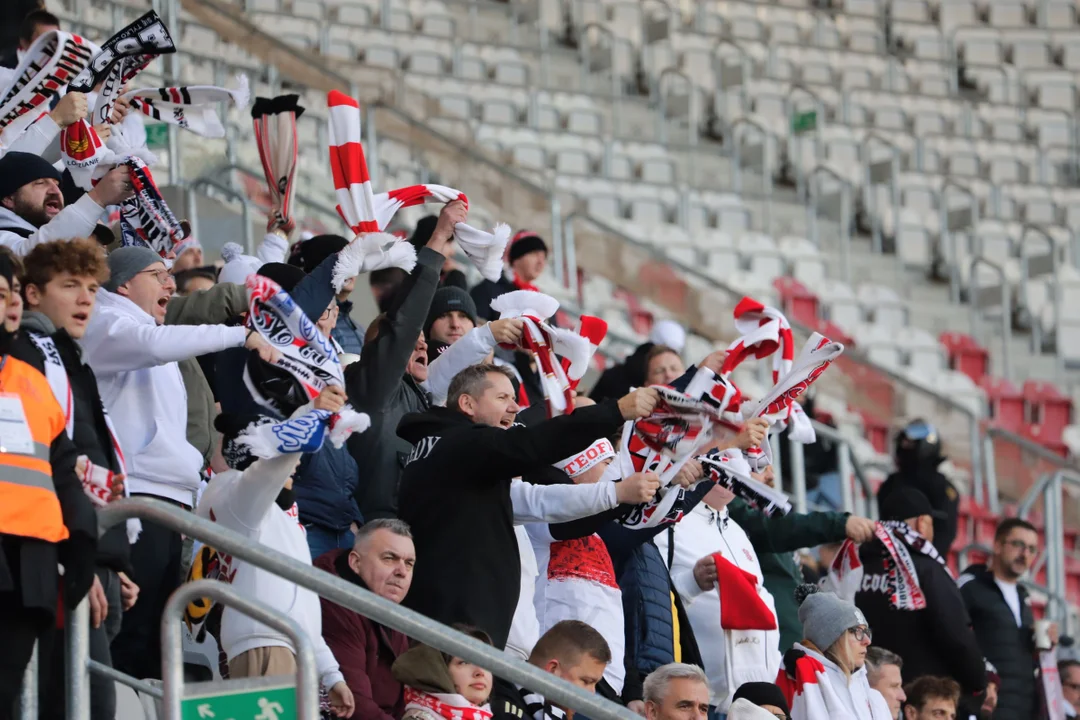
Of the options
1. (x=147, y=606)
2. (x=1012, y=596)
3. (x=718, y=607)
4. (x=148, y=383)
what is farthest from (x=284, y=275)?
(x=1012, y=596)

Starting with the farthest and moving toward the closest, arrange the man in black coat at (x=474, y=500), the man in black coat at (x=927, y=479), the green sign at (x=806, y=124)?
1. the green sign at (x=806, y=124)
2. the man in black coat at (x=927, y=479)
3. the man in black coat at (x=474, y=500)

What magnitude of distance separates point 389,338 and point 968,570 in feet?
11.7

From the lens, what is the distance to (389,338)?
589cm

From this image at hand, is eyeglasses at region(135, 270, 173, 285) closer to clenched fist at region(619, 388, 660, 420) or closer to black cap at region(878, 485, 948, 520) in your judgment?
clenched fist at region(619, 388, 660, 420)

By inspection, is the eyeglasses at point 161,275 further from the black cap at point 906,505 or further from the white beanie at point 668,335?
the white beanie at point 668,335

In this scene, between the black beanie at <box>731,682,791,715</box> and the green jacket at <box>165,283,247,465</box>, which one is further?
the black beanie at <box>731,682,791,715</box>

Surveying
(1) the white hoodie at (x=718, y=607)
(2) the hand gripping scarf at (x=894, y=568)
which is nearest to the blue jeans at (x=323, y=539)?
(1) the white hoodie at (x=718, y=607)

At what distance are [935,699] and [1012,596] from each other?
53.9 inches

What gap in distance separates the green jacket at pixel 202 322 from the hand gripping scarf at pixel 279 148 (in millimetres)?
508

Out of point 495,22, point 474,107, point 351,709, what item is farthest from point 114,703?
point 495,22

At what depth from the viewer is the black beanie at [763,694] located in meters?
6.09

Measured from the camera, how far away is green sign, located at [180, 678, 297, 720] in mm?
4035

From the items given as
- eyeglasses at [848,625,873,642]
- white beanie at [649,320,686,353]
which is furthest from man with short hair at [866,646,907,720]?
white beanie at [649,320,686,353]

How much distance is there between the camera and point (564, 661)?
5.35 metres
